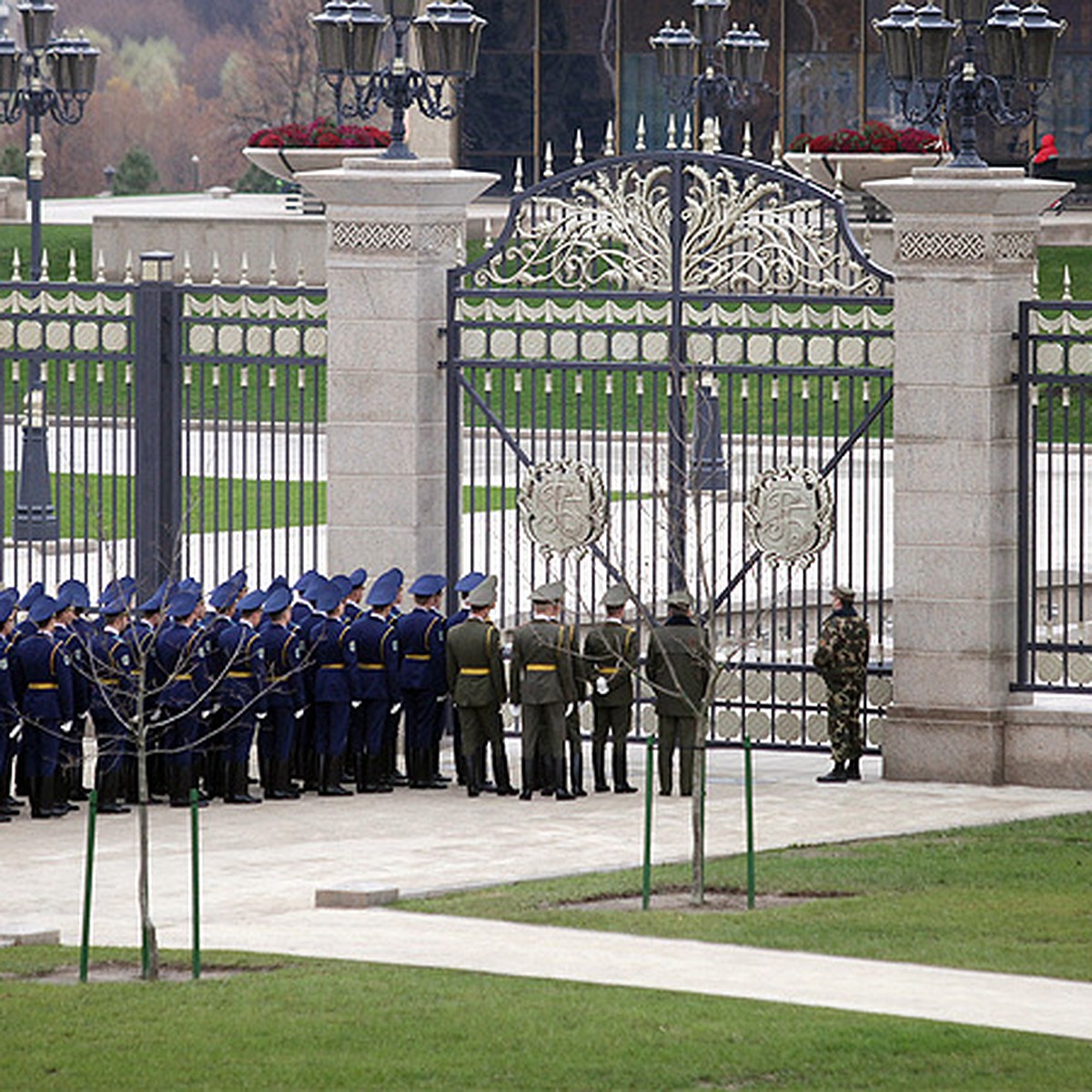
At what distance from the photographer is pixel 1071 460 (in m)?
31.2

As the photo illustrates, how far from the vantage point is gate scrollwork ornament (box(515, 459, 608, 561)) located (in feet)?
62.5

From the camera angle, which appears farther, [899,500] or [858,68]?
[858,68]

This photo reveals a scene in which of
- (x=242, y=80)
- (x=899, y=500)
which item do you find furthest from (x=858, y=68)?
(x=242, y=80)

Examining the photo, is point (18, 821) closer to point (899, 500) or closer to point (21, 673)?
point (21, 673)

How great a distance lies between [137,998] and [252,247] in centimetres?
2624

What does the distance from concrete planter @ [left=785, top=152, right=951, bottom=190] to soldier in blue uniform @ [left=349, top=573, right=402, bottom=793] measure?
17584 mm

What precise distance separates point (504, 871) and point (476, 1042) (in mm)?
4487

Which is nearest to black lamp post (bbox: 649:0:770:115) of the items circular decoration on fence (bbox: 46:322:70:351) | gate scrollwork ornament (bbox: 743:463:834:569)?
circular decoration on fence (bbox: 46:322:70:351)

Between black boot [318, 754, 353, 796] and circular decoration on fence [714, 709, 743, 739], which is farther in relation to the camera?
circular decoration on fence [714, 709, 743, 739]

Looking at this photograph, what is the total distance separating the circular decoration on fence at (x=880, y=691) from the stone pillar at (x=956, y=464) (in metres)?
0.28

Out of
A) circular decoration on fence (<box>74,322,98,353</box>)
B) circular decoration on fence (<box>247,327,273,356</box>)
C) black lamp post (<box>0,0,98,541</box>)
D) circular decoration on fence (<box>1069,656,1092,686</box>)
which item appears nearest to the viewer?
circular decoration on fence (<box>1069,656,1092,686</box>)

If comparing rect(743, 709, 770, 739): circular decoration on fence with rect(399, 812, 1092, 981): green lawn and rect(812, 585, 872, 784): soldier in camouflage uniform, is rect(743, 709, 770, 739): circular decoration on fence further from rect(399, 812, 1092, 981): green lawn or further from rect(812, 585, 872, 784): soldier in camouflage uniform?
rect(399, 812, 1092, 981): green lawn

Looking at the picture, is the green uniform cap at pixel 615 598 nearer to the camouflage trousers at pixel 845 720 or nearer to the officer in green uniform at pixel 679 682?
the officer in green uniform at pixel 679 682

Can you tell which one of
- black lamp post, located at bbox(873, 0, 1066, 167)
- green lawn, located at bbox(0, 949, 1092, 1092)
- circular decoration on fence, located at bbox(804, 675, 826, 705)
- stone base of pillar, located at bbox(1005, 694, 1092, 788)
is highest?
black lamp post, located at bbox(873, 0, 1066, 167)
